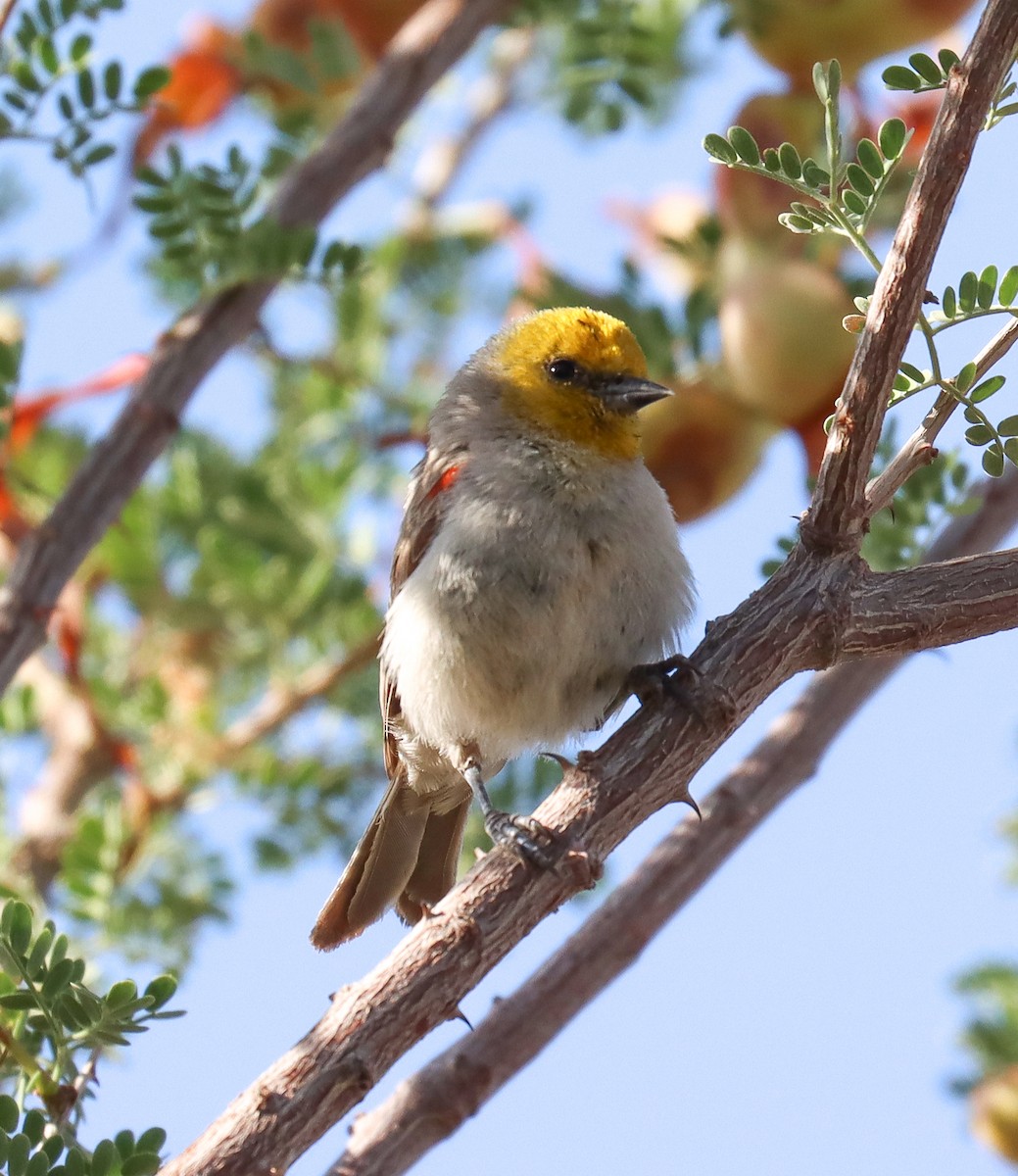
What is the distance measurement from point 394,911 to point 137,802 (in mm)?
917

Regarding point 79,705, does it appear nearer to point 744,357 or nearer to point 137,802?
point 137,802

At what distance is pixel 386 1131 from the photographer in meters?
2.93

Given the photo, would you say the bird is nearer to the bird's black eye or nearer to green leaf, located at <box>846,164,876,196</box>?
the bird's black eye

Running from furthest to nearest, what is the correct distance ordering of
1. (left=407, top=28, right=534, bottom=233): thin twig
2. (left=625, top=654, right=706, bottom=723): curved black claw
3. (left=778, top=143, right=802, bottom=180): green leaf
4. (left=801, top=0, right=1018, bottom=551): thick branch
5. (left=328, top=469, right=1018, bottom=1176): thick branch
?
(left=407, top=28, right=534, bottom=233): thin twig
(left=328, top=469, right=1018, bottom=1176): thick branch
(left=625, top=654, right=706, bottom=723): curved black claw
(left=778, top=143, right=802, bottom=180): green leaf
(left=801, top=0, right=1018, bottom=551): thick branch

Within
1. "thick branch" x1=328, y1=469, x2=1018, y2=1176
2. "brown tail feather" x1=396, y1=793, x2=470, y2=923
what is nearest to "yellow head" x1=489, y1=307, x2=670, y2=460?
"thick branch" x1=328, y1=469, x2=1018, y2=1176

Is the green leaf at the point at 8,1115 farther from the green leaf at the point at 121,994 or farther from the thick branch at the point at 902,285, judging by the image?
the thick branch at the point at 902,285

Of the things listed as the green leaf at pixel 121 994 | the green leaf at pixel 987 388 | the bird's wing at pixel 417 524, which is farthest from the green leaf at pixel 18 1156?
the green leaf at pixel 987 388

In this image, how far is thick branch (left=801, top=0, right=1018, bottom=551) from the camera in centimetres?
213

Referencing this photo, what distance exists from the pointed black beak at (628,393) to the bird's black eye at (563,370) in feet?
0.26

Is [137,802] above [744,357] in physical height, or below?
below

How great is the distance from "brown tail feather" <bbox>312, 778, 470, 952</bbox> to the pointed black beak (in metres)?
1.08

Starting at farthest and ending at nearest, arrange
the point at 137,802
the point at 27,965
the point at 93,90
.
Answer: the point at 137,802, the point at 93,90, the point at 27,965

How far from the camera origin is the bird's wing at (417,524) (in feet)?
11.9

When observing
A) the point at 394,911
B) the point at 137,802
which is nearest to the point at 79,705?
the point at 137,802
